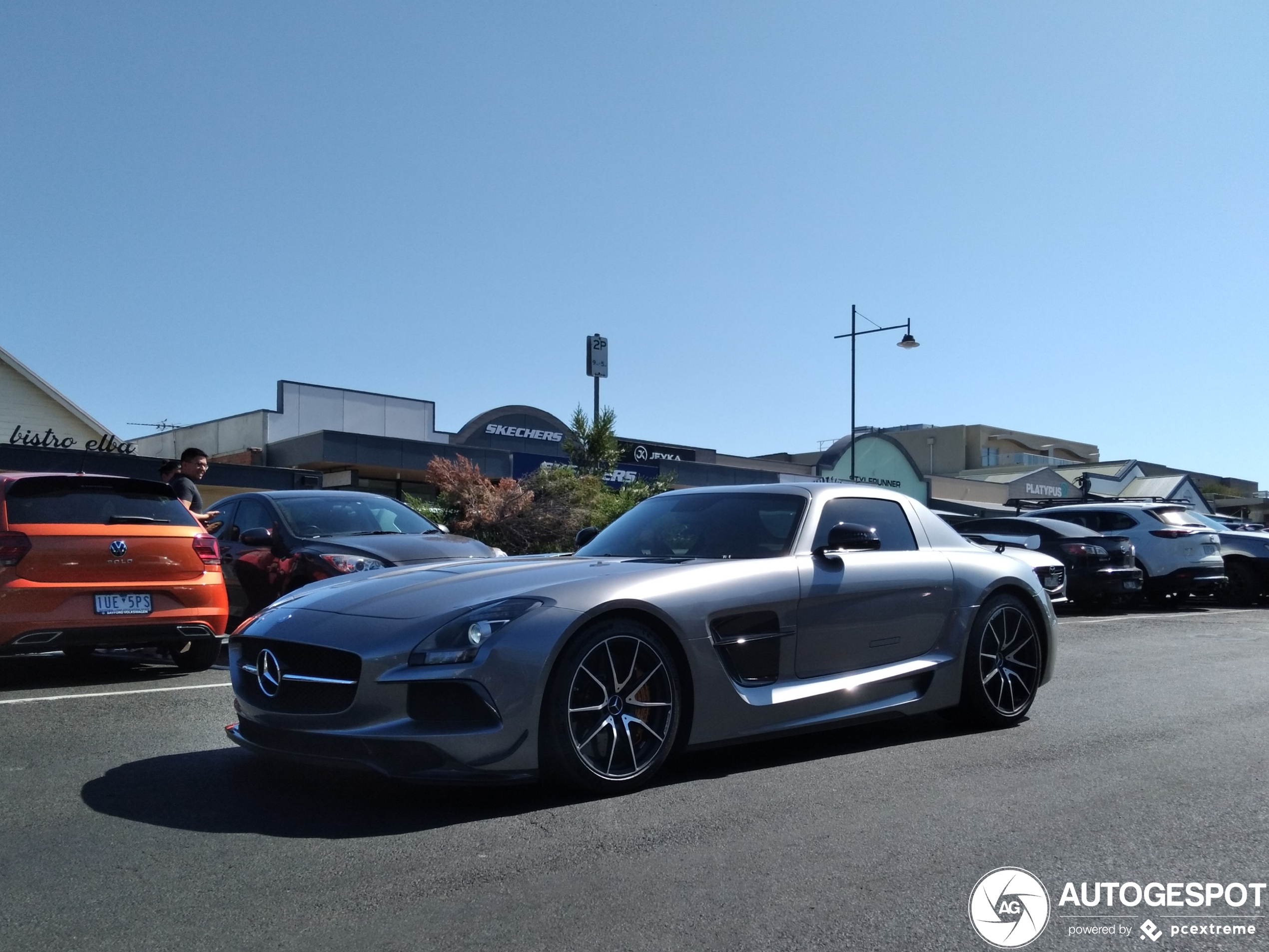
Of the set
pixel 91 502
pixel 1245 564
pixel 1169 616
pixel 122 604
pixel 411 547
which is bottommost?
pixel 1169 616

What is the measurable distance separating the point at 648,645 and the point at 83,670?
591cm

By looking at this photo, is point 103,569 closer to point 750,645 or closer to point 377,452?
point 750,645

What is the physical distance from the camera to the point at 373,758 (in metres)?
4.21

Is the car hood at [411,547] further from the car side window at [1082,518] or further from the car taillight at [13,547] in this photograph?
the car side window at [1082,518]

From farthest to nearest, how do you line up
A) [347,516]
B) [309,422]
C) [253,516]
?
[309,422] < [253,516] < [347,516]

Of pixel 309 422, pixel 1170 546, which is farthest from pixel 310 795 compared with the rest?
pixel 309 422

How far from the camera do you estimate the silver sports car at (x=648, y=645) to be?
4.26m

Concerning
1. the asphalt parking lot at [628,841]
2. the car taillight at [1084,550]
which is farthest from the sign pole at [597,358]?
the asphalt parking lot at [628,841]

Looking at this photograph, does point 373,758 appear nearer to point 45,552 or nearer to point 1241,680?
point 45,552

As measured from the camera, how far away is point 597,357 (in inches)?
938

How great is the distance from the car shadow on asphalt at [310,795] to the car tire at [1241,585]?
14291 millimetres

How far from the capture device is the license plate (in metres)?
7.71

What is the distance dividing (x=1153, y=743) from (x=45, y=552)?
22.6ft

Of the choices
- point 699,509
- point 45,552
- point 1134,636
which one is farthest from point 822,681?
point 1134,636
